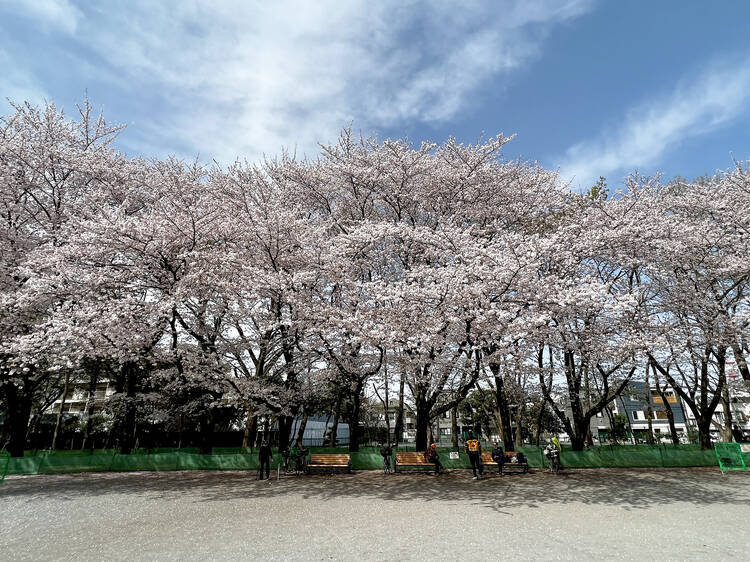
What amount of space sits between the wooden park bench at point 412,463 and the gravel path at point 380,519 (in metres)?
2.05

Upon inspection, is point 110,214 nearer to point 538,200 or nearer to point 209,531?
point 209,531

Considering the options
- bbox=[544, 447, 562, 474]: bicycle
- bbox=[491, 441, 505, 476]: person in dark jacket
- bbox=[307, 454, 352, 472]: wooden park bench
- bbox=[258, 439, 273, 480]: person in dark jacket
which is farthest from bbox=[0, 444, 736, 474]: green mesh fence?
bbox=[258, 439, 273, 480]: person in dark jacket

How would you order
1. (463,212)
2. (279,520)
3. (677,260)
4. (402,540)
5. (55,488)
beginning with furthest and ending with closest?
(463,212) < (677,260) < (55,488) < (279,520) < (402,540)

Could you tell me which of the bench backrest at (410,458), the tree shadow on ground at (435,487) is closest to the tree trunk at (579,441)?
the tree shadow on ground at (435,487)

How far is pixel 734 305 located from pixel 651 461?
7288 mm

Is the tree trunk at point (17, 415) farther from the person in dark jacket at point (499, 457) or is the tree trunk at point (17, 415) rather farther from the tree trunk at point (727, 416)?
the tree trunk at point (727, 416)

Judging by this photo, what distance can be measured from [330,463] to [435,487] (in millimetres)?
5081

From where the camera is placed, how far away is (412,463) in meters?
15.6

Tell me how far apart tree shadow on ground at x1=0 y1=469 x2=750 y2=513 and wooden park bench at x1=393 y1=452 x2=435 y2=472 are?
738 millimetres

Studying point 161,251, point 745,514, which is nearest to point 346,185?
point 161,251

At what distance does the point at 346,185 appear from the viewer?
769 inches

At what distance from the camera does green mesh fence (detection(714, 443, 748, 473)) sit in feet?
47.6

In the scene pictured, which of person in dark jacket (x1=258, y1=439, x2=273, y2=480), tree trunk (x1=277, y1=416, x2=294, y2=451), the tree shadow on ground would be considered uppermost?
tree trunk (x1=277, y1=416, x2=294, y2=451)

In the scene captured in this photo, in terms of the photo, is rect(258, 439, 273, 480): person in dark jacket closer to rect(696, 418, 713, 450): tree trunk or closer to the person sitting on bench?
the person sitting on bench
